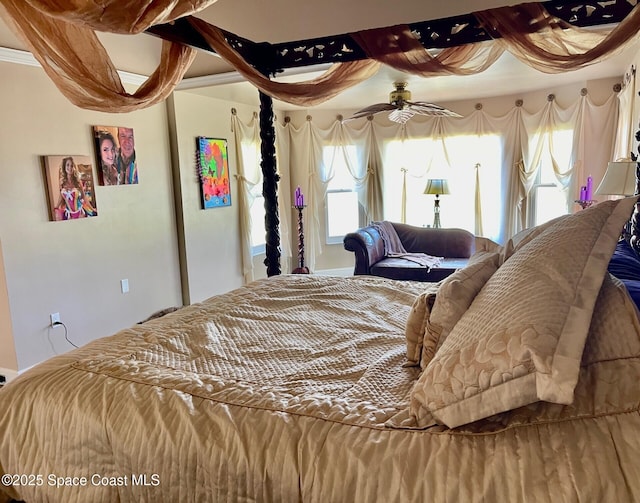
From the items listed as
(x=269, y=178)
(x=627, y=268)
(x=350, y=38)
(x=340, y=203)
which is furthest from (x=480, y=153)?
(x=627, y=268)

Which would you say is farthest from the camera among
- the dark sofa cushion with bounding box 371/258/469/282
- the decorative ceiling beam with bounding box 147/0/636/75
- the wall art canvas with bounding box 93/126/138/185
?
the dark sofa cushion with bounding box 371/258/469/282

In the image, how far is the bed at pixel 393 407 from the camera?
100 cm

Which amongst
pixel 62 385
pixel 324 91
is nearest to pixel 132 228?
pixel 324 91

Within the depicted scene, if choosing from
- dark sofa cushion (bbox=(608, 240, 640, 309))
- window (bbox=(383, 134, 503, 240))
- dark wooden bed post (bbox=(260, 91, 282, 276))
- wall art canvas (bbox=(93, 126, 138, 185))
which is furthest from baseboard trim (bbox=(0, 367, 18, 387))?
window (bbox=(383, 134, 503, 240))

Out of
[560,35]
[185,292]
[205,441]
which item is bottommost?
[185,292]

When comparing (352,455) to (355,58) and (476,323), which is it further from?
(355,58)

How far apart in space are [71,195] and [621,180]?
12.9 feet

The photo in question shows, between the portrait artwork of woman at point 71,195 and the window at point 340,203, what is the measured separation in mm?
3680

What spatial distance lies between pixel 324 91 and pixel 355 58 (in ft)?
0.99

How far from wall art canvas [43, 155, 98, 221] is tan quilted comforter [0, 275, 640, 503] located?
216 cm

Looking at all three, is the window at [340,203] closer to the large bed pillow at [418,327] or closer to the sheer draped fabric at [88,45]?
the sheer draped fabric at [88,45]

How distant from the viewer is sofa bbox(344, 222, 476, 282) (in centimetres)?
480

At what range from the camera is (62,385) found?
1498 millimetres

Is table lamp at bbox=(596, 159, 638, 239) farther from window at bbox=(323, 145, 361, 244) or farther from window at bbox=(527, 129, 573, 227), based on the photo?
window at bbox=(323, 145, 361, 244)
